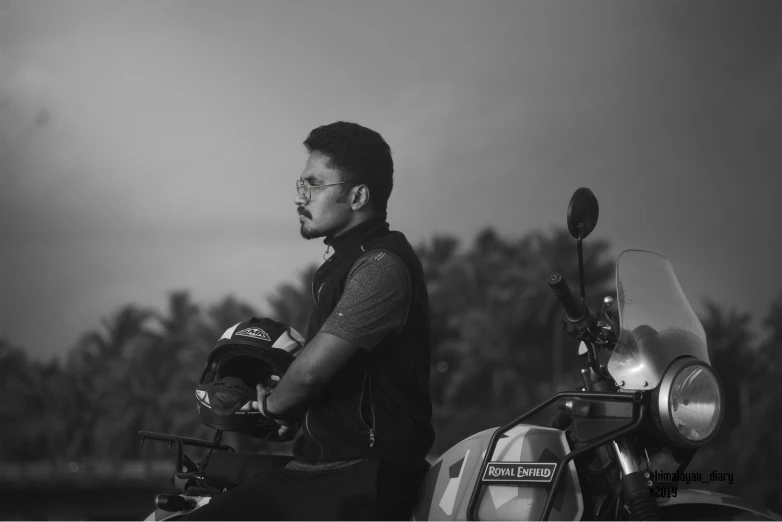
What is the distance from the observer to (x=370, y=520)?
306cm

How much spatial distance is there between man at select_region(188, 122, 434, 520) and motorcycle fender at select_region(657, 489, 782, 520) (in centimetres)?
83

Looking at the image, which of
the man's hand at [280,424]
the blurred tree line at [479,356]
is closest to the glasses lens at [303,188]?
the man's hand at [280,424]

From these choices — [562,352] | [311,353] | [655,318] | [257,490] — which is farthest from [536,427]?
[562,352]

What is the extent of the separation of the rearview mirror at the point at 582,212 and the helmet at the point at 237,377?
1.17 metres

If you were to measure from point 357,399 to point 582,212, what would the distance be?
1.01 meters

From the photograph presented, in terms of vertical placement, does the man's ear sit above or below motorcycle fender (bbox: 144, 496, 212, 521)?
above

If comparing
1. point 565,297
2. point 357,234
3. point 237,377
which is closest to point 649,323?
point 565,297

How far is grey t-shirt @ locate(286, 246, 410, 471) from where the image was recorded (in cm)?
315

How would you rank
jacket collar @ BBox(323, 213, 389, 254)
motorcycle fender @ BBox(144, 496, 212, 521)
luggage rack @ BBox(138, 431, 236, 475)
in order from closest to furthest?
jacket collar @ BBox(323, 213, 389, 254)
motorcycle fender @ BBox(144, 496, 212, 521)
luggage rack @ BBox(138, 431, 236, 475)

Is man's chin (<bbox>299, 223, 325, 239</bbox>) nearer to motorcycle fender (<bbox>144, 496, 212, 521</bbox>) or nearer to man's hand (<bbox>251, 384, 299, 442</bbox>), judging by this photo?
man's hand (<bbox>251, 384, 299, 442</bbox>)

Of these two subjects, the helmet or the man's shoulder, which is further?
the helmet

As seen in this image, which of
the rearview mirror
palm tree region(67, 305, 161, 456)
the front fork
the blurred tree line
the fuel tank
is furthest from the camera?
palm tree region(67, 305, 161, 456)

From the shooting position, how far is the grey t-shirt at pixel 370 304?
315 cm

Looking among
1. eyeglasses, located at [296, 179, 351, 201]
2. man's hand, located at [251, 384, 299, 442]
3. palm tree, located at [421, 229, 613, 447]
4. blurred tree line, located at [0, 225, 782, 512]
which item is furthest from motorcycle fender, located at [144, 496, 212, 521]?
palm tree, located at [421, 229, 613, 447]
